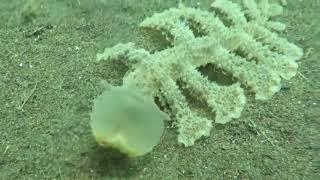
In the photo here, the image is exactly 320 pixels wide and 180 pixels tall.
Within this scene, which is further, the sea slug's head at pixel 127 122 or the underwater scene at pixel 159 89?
the underwater scene at pixel 159 89

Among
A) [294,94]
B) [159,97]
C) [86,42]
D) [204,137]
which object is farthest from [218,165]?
[86,42]

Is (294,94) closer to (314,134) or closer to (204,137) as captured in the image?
(314,134)

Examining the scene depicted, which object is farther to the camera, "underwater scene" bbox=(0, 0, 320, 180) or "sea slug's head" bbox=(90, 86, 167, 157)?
"underwater scene" bbox=(0, 0, 320, 180)

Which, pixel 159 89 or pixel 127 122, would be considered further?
pixel 159 89

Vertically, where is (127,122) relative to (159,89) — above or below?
above

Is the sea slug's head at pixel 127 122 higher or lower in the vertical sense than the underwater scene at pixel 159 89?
higher
